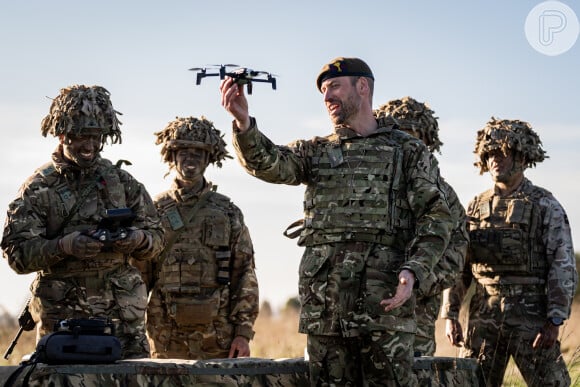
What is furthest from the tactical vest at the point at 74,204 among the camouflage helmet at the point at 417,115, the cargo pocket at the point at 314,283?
the camouflage helmet at the point at 417,115

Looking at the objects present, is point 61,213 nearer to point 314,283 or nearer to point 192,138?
point 314,283

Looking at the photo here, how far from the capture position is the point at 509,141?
11.7m

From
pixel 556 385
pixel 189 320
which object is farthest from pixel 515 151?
pixel 189 320

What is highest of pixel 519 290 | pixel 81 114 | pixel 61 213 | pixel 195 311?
pixel 81 114

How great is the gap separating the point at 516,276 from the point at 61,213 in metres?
4.55

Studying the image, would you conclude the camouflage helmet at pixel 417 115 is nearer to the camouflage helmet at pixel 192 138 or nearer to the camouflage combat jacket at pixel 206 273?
the camouflage helmet at pixel 192 138

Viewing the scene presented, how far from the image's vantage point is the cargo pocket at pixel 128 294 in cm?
903

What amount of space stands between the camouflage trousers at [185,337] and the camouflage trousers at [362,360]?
11.5 feet

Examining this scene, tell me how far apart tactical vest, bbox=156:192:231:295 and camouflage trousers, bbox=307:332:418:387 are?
3499mm

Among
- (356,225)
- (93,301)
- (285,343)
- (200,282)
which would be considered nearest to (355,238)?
(356,225)

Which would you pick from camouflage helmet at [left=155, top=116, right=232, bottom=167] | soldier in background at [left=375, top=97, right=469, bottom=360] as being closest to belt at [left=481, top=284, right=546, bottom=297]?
soldier in background at [left=375, top=97, right=469, bottom=360]

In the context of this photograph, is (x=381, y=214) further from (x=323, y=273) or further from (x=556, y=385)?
(x=556, y=385)

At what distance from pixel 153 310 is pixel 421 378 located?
347cm

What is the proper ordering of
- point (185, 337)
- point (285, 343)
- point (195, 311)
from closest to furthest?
point (195, 311), point (185, 337), point (285, 343)
